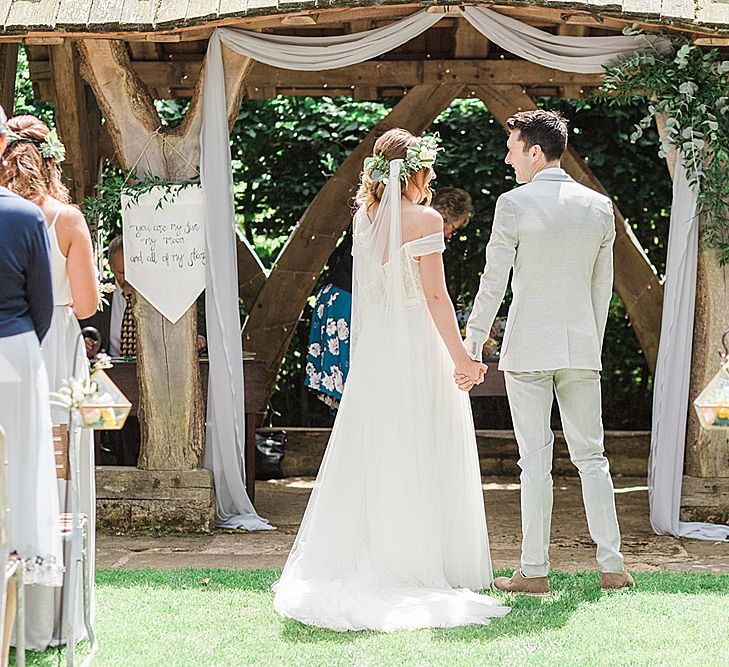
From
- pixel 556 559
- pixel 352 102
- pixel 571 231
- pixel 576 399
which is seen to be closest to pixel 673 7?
pixel 571 231

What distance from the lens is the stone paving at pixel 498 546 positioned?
17.6 feet

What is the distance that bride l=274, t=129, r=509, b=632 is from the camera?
4504 millimetres

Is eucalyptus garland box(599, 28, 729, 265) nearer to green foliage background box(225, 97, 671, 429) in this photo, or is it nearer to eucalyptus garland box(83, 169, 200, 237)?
eucalyptus garland box(83, 169, 200, 237)

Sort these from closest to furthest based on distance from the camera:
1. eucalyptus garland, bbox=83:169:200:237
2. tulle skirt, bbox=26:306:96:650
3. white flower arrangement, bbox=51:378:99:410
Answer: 1. white flower arrangement, bbox=51:378:99:410
2. tulle skirt, bbox=26:306:96:650
3. eucalyptus garland, bbox=83:169:200:237

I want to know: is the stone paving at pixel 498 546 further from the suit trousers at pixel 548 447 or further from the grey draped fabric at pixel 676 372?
the suit trousers at pixel 548 447

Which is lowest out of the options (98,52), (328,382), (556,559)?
(556,559)

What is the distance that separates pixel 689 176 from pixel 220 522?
2982mm

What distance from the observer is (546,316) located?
4.43 metres

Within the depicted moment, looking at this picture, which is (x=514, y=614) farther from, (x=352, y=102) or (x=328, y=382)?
(x=352, y=102)

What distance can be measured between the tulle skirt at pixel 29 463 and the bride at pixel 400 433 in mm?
1312

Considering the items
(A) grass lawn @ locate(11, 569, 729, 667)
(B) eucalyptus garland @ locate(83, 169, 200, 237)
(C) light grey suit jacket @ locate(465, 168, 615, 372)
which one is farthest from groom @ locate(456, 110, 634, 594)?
(B) eucalyptus garland @ locate(83, 169, 200, 237)

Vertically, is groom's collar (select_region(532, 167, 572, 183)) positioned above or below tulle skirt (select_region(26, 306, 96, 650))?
above

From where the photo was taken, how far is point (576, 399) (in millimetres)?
4492

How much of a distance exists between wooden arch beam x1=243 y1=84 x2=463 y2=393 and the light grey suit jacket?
13.1 feet
